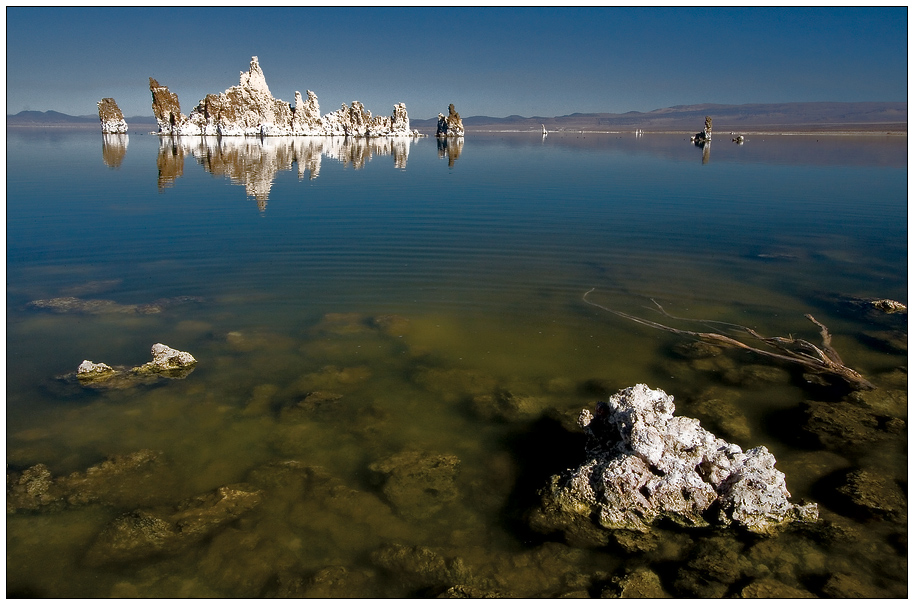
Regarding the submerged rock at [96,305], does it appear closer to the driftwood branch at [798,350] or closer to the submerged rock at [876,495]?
the driftwood branch at [798,350]

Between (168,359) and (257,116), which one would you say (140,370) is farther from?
(257,116)

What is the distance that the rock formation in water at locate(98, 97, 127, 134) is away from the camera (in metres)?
90.2

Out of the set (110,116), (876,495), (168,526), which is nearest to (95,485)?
(168,526)

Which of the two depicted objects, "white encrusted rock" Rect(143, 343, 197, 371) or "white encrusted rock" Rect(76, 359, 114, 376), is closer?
"white encrusted rock" Rect(76, 359, 114, 376)

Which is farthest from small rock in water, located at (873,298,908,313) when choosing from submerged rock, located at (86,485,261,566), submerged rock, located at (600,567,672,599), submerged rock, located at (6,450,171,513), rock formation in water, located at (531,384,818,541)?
submerged rock, located at (6,450,171,513)

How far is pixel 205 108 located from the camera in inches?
3607

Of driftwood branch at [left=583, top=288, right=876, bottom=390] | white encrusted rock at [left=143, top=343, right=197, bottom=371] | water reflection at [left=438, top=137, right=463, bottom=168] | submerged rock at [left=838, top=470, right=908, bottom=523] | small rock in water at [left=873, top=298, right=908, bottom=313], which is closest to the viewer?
submerged rock at [left=838, top=470, right=908, bottom=523]

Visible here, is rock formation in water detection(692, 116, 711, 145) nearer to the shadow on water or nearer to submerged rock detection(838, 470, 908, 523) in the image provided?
submerged rock detection(838, 470, 908, 523)

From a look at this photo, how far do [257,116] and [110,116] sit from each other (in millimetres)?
23362

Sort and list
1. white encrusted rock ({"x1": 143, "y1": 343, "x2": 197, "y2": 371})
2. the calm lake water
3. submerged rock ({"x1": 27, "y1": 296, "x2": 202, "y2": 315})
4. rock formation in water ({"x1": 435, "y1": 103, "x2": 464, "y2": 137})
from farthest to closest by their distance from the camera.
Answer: rock formation in water ({"x1": 435, "y1": 103, "x2": 464, "y2": 137})
submerged rock ({"x1": 27, "y1": 296, "x2": 202, "y2": 315})
white encrusted rock ({"x1": 143, "y1": 343, "x2": 197, "y2": 371})
the calm lake water

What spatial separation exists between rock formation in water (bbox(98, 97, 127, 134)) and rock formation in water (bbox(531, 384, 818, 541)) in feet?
353

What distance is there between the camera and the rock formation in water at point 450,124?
332ft

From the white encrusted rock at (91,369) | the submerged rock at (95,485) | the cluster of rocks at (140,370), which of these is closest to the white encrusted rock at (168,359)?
the cluster of rocks at (140,370)

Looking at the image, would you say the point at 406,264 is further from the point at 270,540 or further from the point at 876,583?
the point at 876,583
